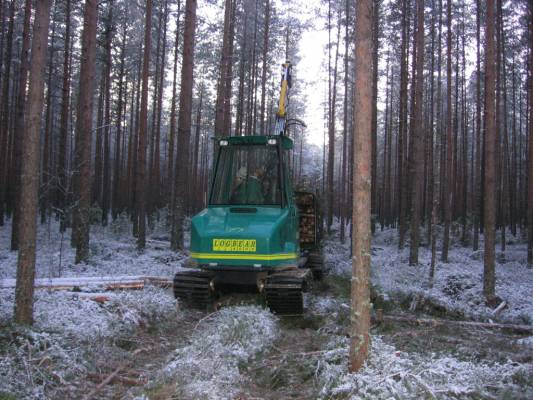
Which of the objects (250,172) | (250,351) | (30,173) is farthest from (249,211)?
(30,173)

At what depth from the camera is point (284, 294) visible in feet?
24.6

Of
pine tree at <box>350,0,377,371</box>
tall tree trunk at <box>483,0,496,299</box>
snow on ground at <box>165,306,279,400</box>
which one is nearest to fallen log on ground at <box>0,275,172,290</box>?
snow on ground at <box>165,306,279,400</box>

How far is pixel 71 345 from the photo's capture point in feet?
17.6

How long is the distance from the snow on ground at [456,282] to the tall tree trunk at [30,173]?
23.5 ft

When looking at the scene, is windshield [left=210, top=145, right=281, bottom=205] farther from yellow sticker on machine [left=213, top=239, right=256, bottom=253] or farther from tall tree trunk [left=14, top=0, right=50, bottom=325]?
tall tree trunk [left=14, top=0, right=50, bottom=325]

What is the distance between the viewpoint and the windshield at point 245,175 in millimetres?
8922

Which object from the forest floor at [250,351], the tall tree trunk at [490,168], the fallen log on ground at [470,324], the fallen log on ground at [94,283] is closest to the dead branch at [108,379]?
the forest floor at [250,351]

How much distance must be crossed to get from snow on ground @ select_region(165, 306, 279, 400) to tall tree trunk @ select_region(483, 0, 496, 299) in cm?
582

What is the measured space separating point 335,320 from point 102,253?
9653 millimetres

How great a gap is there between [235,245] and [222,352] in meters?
2.45

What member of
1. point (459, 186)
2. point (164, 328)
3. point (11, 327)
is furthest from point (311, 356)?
point (459, 186)

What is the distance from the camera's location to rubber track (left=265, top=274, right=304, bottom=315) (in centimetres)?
750

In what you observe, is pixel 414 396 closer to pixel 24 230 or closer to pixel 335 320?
pixel 335 320

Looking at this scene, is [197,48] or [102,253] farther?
[197,48]
